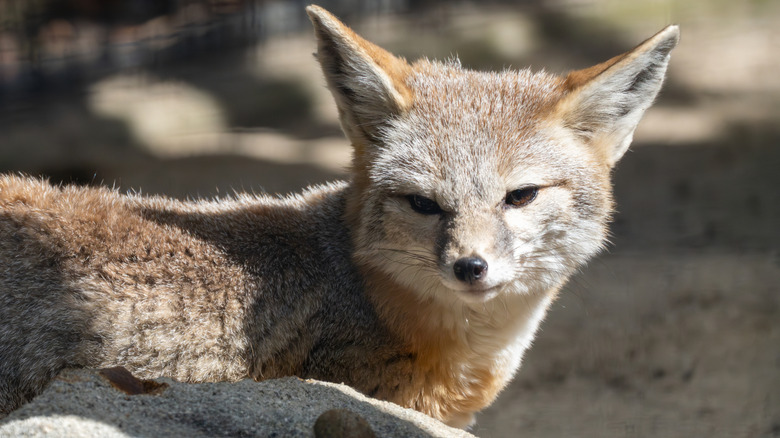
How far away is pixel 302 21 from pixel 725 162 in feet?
14.9

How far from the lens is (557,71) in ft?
24.8

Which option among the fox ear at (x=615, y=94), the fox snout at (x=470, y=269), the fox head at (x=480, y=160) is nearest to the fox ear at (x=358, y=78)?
the fox head at (x=480, y=160)

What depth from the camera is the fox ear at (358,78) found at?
3.68 meters

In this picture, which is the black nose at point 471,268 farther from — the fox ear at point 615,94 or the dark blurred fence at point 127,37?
the dark blurred fence at point 127,37

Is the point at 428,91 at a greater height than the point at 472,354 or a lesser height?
greater

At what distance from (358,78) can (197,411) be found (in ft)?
6.04

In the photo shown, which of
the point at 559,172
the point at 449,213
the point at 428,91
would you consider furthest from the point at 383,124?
the point at 559,172

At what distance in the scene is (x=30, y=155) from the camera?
26.0 ft

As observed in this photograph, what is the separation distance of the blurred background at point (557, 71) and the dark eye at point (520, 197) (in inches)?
115

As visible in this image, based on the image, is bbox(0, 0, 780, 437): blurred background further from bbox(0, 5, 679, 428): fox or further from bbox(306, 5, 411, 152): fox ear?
bbox(306, 5, 411, 152): fox ear

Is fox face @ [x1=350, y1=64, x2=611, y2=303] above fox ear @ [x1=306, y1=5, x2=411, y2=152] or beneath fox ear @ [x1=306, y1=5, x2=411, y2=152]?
beneath

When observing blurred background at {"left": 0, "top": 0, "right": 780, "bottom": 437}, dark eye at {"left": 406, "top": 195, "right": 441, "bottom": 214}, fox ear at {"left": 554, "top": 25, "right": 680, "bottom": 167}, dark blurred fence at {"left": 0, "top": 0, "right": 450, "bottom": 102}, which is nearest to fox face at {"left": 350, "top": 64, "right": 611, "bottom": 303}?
dark eye at {"left": 406, "top": 195, "right": 441, "bottom": 214}

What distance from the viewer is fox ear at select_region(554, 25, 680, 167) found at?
3.76 meters

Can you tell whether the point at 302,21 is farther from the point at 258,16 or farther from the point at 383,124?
the point at 383,124
